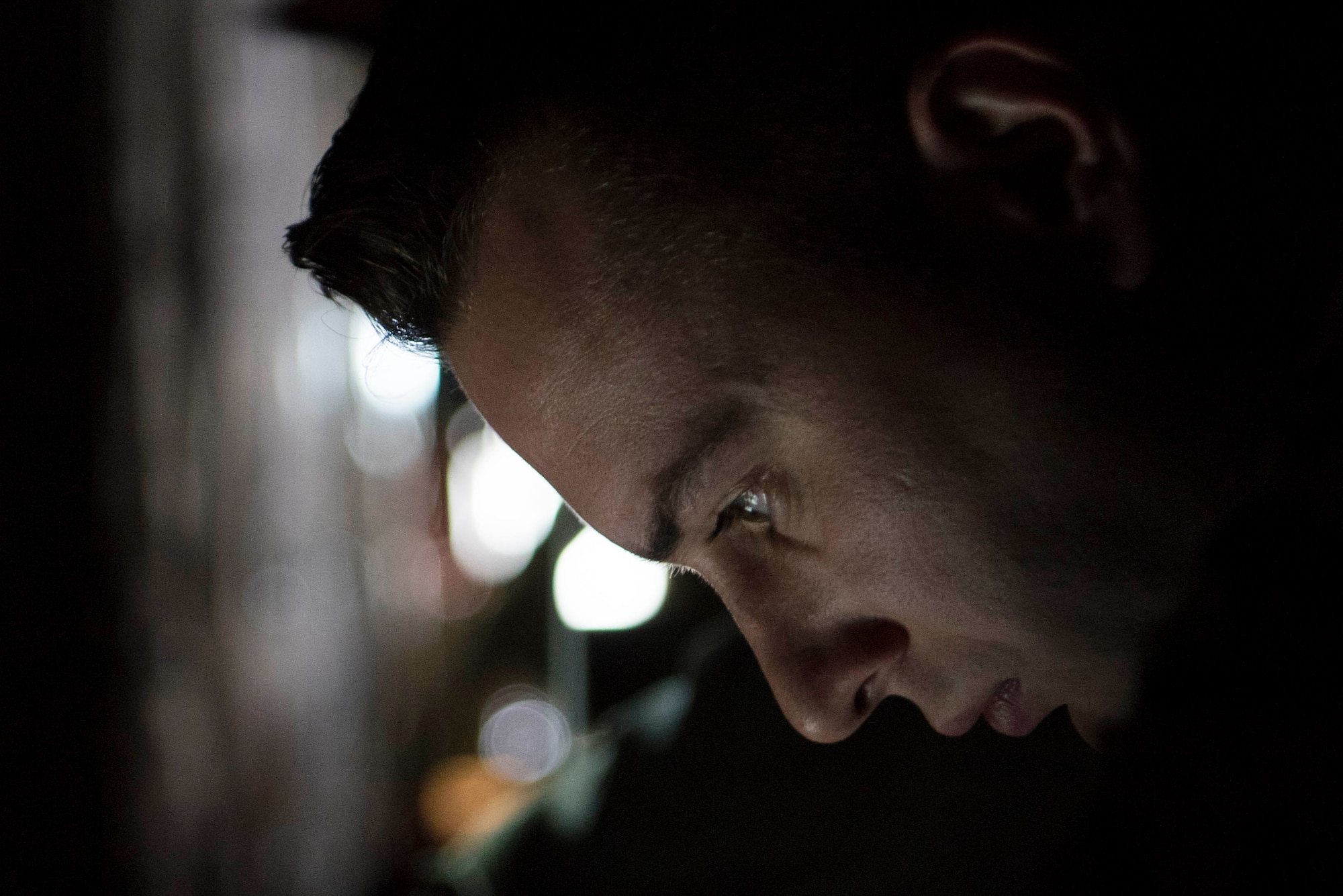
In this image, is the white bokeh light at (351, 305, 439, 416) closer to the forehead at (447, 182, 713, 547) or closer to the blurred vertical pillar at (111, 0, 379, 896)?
the blurred vertical pillar at (111, 0, 379, 896)

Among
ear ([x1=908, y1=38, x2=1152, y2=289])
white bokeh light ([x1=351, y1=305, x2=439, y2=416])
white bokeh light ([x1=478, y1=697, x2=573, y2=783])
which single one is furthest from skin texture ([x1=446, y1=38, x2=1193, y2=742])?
white bokeh light ([x1=478, y1=697, x2=573, y2=783])

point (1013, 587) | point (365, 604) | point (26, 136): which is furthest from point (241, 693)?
point (1013, 587)

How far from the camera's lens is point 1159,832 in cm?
43

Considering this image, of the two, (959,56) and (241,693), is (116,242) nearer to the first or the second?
(241,693)

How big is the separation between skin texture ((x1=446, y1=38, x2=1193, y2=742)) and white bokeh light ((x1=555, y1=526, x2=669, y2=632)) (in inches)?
34.9

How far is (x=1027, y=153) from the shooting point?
2.04ft

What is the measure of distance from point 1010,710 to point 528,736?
3.10 meters

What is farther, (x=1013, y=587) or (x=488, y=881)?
(x=488, y=881)

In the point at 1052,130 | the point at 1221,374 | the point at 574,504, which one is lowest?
the point at 574,504

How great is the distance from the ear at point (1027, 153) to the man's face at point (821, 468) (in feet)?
0.27

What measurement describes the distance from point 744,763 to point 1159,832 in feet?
2.68

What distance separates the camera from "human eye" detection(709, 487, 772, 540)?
0.76m

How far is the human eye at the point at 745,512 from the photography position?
76cm

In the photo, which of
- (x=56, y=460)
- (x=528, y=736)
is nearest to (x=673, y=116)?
(x=56, y=460)
